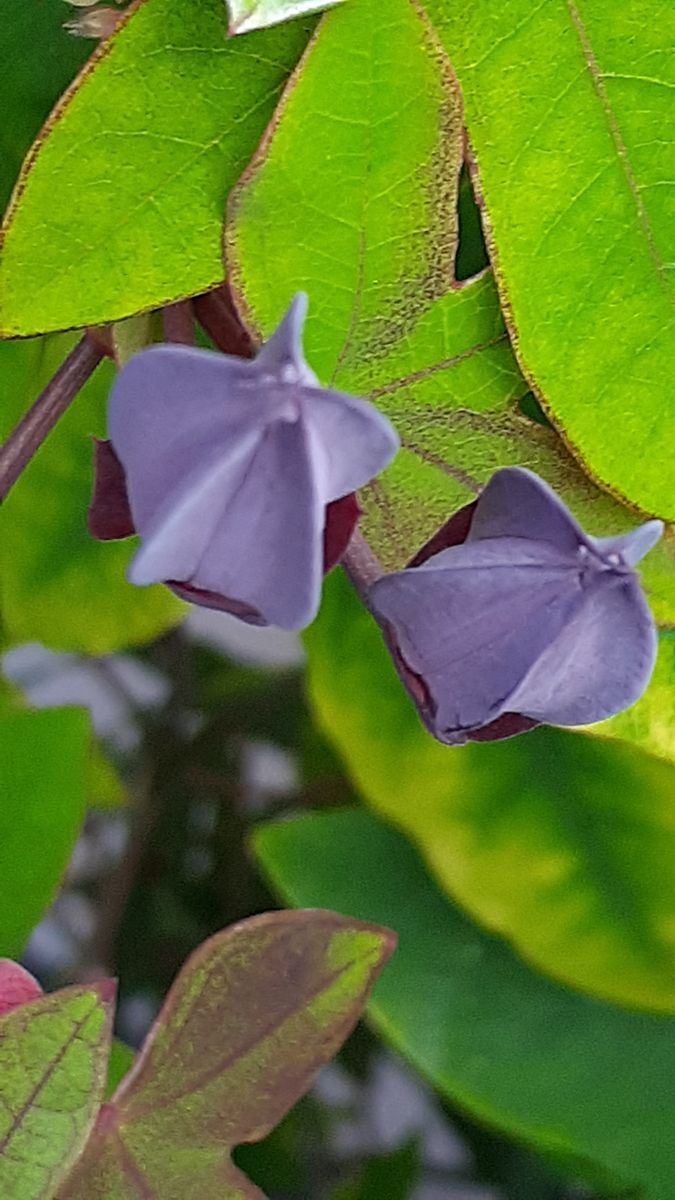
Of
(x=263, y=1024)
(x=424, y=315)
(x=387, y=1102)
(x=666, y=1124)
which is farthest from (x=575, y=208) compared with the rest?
(x=387, y=1102)

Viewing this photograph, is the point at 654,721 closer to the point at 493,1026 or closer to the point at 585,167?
the point at 585,167

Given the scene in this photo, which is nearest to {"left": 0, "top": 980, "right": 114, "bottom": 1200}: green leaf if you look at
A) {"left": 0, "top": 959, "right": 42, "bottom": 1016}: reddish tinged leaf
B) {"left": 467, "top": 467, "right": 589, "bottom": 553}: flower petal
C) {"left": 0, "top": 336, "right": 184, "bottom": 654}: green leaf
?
{"left": 0, "top": 959, "right": 42, "bottom": 1016}: reddish tinged leaf

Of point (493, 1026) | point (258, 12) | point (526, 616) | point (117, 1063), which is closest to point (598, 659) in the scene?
point (526, 616)

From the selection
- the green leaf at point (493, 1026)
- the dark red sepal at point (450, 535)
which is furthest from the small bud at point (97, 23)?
the green leaf at point (493, 1026)

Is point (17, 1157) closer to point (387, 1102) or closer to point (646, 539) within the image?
point (646, 539)

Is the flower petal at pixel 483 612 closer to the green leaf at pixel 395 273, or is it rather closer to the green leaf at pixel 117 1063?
the green leaf at pixel 395 273

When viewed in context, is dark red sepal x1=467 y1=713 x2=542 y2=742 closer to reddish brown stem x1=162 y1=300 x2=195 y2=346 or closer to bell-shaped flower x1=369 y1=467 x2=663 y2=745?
bell-shaped flower x1=369 y1=467 x2=663 y2=745
